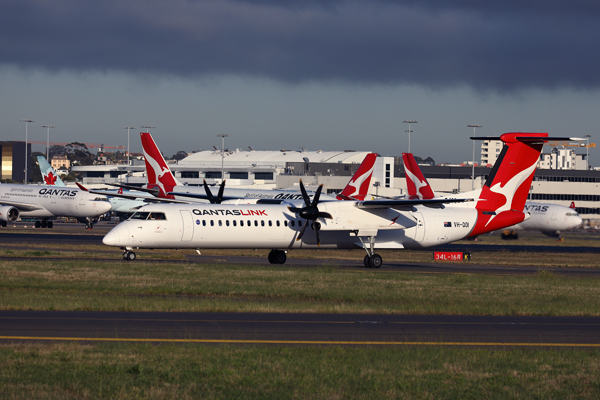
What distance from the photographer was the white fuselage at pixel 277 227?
34.9 meters

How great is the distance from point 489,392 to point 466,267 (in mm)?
31024

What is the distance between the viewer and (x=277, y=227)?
38.1m

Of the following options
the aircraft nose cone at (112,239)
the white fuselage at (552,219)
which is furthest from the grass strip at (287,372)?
the white fuselage at (552,219)

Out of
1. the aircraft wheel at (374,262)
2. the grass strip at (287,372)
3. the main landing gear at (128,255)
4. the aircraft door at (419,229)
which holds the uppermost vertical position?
the aircraft door at (419,229)

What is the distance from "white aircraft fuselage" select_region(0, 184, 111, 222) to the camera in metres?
74.4

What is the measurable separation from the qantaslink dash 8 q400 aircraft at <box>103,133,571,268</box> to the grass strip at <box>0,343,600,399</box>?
860 inches

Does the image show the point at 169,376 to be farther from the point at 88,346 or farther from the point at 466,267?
the point at 466,267

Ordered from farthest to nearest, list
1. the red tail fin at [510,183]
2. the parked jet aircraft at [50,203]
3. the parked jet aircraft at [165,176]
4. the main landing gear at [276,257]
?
the parked jet aircraft at [50,203] → the parked jet aircraft at [165,176] → the red tail fin at [510,183] → the main landing gear at [276,257]

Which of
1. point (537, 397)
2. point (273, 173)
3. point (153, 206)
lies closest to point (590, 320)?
point (537, 397)

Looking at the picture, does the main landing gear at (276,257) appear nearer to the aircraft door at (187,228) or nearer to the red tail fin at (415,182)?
the aircraft door at (187,228)

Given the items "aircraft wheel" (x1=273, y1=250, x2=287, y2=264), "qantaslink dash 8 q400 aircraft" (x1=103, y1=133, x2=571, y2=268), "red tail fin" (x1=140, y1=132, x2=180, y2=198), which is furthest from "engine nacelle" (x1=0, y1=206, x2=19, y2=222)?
"aircraft wheel" (x1=273, y1=250, x2=287, y2=264)

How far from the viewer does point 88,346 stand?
13.5 m

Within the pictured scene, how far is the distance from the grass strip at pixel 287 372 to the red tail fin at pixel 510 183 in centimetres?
2852

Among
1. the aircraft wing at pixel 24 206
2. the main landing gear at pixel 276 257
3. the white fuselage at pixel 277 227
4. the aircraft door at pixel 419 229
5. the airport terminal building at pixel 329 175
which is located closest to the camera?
the white fuselage at pixel 277 227
